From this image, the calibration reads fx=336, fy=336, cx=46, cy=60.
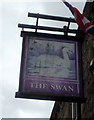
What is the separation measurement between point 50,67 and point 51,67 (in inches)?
1.1

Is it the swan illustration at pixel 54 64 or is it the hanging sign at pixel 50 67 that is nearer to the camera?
the hanging sign at pixel 50 67

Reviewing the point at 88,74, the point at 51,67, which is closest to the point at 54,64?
the point at 51,67

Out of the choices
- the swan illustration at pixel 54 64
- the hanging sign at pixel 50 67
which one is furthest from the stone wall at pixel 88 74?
the swan illustration at pixel 54 64

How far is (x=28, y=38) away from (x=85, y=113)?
2.91m

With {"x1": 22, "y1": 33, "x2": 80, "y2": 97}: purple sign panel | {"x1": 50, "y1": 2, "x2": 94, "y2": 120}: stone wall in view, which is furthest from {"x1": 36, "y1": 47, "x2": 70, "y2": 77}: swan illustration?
{"x1": 50, "y1": 2, "x2": 94, "y2": 120}: stone wall

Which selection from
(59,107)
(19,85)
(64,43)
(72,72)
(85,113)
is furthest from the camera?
(59,107)

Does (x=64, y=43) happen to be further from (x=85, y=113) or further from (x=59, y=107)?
(x=59, y=107)

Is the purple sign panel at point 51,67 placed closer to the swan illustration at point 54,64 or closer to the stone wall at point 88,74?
the swan illustration at point 54,64

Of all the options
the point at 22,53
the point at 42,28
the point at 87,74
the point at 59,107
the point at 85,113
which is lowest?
the point at 59,107

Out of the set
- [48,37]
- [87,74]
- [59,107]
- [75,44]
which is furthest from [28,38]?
[59,107]

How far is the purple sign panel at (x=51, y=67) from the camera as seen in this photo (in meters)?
8.51

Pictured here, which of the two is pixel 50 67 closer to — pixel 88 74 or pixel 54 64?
pixel 54 64

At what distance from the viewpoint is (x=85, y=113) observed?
10.2 meters

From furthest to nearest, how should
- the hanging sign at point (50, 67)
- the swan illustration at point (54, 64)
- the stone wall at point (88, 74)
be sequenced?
the stone wall at point (88, 74) → the swan illustration at point (54, 64) → the hanging sign at point (50, 67)
